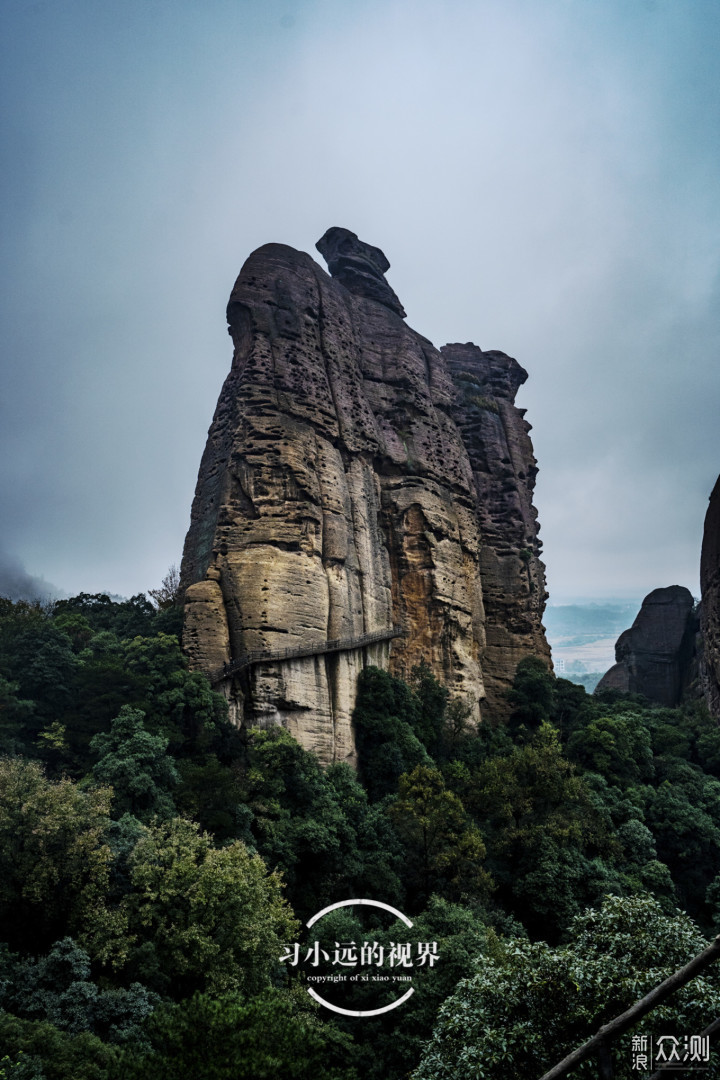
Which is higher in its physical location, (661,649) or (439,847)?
(661,649)

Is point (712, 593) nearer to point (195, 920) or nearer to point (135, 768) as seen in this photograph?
point (135, 768)

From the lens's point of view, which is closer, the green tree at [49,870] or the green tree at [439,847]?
the green tree at [49,870]

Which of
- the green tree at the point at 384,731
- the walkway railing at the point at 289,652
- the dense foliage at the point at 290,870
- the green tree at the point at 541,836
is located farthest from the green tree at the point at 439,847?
the walkway railing at the point at 289,652

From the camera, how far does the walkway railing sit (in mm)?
23297

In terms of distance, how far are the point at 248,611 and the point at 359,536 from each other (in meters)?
8.29

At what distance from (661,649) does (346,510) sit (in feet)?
112

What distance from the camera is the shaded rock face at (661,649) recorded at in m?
51.8

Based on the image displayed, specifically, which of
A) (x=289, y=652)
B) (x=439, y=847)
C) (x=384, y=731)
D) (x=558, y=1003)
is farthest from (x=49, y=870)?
(x=384, y=731)

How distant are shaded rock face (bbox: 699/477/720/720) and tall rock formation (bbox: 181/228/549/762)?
9.17m

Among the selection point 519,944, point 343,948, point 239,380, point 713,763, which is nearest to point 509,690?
point 713,763

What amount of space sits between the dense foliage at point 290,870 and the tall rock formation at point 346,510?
7.03 ft

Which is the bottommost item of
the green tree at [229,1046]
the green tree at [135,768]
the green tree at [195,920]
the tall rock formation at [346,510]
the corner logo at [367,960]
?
the corner logo at [367,960]

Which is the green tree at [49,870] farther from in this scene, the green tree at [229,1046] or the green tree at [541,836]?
the green tree at [541,836]

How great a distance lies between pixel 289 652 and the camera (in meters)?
24.3
